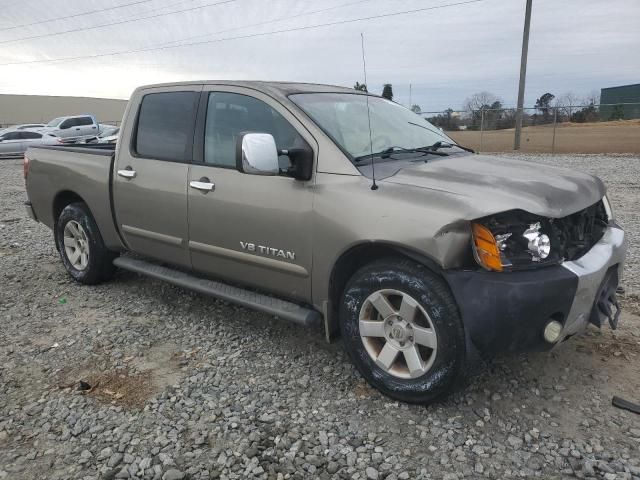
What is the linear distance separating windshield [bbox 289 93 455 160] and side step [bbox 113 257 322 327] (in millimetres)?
1024

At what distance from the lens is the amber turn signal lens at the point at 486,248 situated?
2678mm

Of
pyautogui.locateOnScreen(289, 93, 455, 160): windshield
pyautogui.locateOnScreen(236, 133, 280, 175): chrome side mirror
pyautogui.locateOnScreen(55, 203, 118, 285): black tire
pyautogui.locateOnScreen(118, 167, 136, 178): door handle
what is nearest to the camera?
pyautogui.locateOnScreen(236, 133, 280, 175): chrome side mirror

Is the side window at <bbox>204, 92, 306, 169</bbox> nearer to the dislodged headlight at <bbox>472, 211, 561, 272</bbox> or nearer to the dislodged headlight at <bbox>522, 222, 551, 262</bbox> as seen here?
the dislodged headlight at <bbox>472, 211, 561, 272</bbox>

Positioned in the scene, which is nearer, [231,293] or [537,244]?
[537,244]

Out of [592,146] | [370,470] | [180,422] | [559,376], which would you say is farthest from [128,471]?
[592,146]

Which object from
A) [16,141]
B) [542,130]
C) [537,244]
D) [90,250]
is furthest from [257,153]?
[542,130]

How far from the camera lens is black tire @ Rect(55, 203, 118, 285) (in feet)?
16.1

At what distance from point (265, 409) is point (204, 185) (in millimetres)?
1589

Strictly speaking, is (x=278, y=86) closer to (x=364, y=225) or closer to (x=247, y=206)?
(x=247, y=206)

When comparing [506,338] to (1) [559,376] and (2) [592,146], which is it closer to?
(1) [559,376]

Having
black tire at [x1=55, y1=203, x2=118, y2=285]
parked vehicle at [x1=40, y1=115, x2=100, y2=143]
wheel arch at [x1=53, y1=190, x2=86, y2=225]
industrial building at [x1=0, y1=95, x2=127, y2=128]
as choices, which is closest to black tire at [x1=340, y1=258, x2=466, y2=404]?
black tire at [x1=55, y1=203, x2=118, y2=285]

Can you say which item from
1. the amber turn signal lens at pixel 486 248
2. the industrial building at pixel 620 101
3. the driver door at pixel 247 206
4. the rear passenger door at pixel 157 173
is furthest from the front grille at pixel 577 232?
the industrial building at pixel 620 101

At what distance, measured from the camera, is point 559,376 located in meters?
3.34

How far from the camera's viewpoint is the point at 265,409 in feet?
10.1
